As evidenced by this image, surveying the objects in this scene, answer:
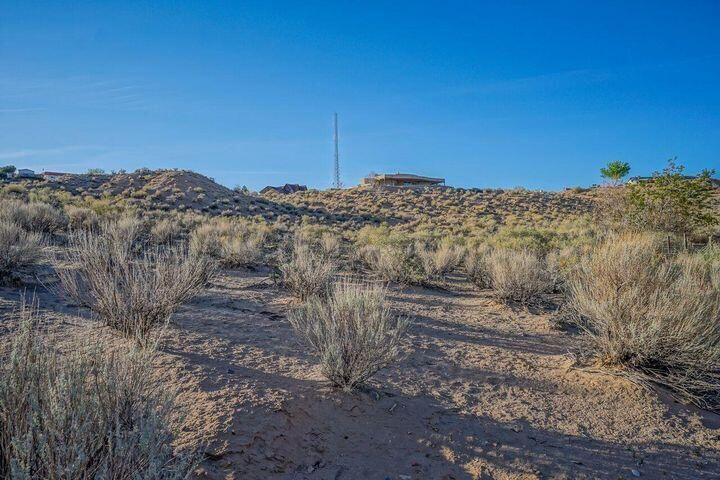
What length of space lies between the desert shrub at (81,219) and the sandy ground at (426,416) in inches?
384

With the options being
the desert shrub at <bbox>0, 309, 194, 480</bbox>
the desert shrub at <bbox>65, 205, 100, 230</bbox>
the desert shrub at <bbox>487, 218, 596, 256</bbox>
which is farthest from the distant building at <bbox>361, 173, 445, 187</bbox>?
the desert shrub at <bbox>0, 309, 194, 480</bbox>

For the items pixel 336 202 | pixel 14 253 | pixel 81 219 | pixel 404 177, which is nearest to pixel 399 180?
pixel 404 177

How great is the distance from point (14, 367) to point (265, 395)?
84.5 inches

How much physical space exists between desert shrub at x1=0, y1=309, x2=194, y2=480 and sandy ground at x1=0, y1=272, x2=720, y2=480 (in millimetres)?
829

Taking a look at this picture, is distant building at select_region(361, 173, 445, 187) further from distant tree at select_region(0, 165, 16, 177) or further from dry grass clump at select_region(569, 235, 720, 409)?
dry grass clump at select_region(569, 235, 720, 409)

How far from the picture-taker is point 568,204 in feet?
119

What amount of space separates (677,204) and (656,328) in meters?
10.0

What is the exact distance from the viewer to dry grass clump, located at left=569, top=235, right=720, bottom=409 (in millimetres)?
4566

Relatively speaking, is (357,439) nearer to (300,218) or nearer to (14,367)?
(14,367)

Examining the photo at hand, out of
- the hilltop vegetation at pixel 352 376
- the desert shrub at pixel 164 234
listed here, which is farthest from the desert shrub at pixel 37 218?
the hilltop vegetation at pixel 352 376

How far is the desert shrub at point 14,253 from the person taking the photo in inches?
288

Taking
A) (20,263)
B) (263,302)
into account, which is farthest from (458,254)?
(20,263)

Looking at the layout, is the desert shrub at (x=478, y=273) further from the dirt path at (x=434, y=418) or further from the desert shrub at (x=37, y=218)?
the desert shrub at (x=37, y=218)

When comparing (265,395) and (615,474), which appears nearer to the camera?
(615,474)
